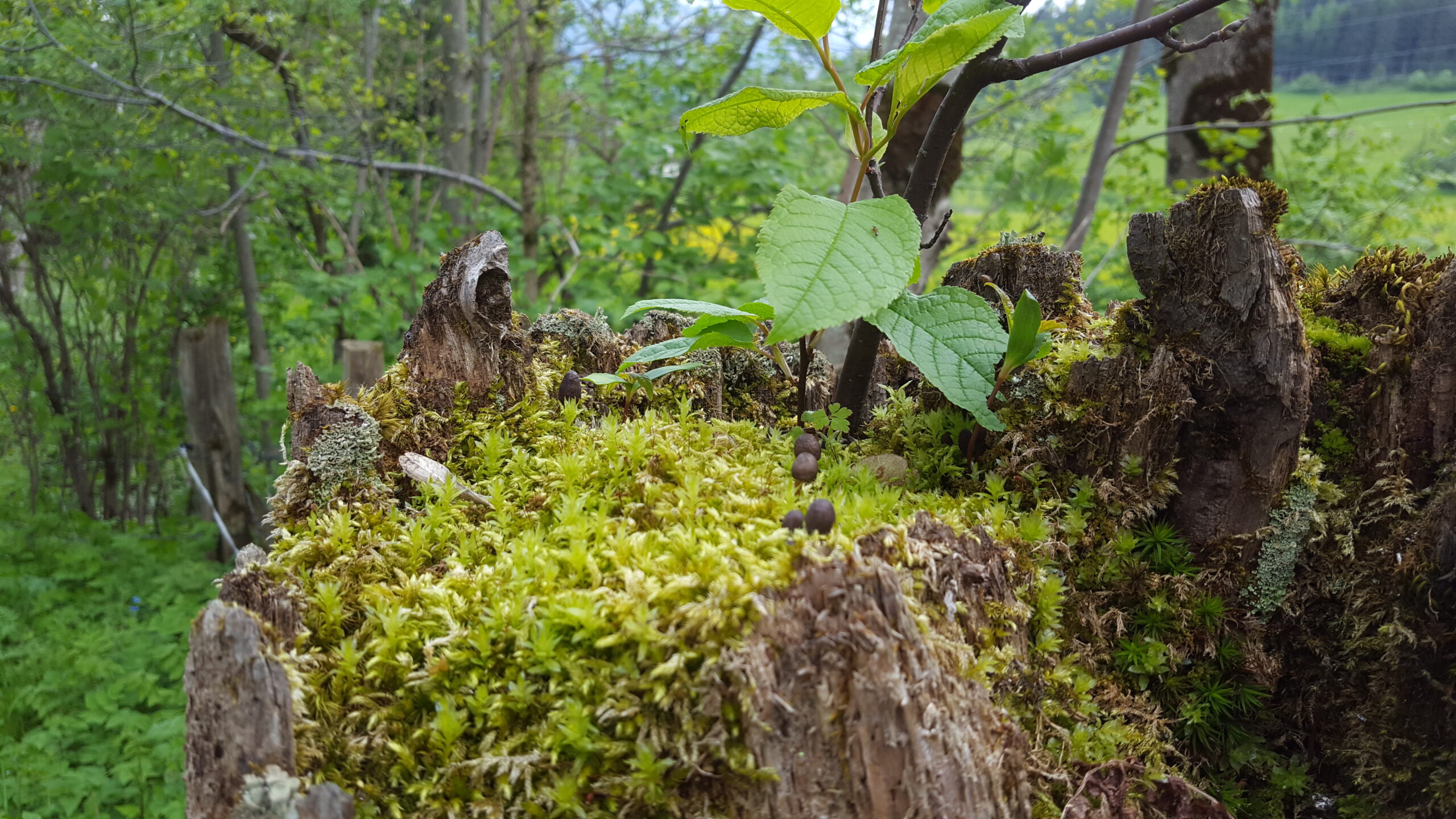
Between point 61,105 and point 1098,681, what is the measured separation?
761 cm

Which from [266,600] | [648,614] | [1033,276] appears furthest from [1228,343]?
[266,600]

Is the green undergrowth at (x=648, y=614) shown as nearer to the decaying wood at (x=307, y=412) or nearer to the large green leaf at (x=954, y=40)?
the decaying wood at (x=307, y=412)

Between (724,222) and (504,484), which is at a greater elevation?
(724,222)

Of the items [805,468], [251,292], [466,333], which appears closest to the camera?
[805,468]

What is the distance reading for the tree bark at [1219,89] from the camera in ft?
21.4

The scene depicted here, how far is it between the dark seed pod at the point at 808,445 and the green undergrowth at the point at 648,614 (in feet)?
0.15

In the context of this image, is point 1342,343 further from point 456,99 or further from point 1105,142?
point 456,99

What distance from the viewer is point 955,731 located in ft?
4.57

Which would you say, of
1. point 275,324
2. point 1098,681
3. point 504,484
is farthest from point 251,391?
point 1098,681

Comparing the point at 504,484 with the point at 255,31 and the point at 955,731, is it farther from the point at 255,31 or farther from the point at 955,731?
the point at 255,31

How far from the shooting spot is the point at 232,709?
1400 mm

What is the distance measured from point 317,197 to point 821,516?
690 centimetres

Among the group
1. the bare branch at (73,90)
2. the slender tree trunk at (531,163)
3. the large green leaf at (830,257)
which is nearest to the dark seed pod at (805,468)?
the large green leaf at (830,257)

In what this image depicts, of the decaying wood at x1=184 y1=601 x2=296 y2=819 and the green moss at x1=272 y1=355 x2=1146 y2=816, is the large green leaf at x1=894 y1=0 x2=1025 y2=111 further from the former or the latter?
the decaying wood at x1=184 y1=601 x2=296 y2=819
